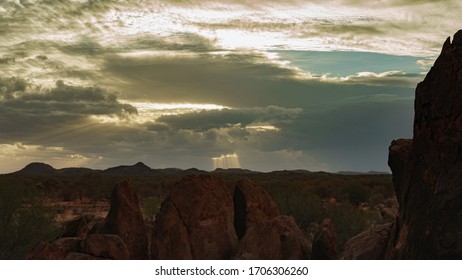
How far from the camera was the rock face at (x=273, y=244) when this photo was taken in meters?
17.7

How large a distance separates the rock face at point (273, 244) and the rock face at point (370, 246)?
2.93 metres

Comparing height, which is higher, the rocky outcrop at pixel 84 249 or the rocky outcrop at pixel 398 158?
the rocky outcrop at pixel 398 158

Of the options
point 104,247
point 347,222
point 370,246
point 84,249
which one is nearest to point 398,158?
point 370,246

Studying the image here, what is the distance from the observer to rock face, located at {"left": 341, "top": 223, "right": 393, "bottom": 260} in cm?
1442

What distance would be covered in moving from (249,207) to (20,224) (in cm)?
1093

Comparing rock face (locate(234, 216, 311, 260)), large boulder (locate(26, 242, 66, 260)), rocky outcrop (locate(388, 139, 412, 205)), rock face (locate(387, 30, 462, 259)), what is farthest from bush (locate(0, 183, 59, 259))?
rock face (locate(387, 30, 462, 259))

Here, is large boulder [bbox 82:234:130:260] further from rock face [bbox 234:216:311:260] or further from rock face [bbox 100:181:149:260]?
rock face [bbox 234:216:311:260]

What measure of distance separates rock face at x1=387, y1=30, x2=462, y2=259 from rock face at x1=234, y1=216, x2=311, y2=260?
4.88 metres

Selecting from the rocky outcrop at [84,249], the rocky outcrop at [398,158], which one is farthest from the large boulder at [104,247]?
the rocky outcrop at [398,158]

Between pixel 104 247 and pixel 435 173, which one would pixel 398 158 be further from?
pixel 104 247

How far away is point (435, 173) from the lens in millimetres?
→ 12375

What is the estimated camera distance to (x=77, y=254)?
1595cm

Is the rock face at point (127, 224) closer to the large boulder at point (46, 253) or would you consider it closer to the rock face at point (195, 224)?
the rock face at point (195, 224)
